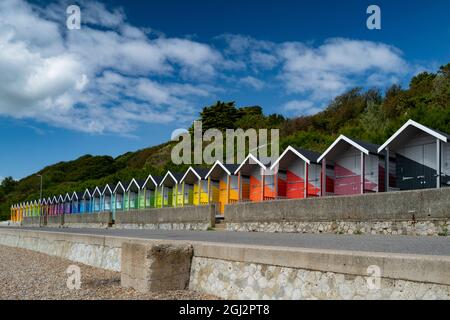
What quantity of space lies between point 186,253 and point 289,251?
2.70 metres

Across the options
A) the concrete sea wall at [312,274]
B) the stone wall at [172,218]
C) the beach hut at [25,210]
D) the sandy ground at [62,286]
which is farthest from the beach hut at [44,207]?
the concrete sea wall at [312,274]

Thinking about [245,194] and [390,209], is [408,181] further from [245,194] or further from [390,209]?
[245,194]

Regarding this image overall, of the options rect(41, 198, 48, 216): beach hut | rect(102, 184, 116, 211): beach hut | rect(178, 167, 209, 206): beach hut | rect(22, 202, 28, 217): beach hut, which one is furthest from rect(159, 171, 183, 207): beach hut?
rect(22, 202, 28, 217): beach hut

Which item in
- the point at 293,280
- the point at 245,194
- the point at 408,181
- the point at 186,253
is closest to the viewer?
the point at 293,280

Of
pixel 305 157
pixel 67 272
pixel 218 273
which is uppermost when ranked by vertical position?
pixel 305 157

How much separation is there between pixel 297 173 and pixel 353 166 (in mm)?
3998

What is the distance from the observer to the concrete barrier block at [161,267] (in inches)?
322

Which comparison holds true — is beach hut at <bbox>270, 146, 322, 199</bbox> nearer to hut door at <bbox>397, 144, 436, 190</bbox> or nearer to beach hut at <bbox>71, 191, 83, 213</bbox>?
hut door at <bbox>397, 144, 436, 190</bbox>

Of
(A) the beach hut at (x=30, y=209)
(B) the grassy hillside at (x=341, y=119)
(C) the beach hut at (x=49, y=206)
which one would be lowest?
(A) the beach hut at (x=30, y=209)

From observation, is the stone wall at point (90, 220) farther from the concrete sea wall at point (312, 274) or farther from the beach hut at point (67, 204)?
the concrete sea wall at point (312, 274)

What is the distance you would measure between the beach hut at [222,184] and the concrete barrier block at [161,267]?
69.3ft

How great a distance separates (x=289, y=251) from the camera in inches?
251

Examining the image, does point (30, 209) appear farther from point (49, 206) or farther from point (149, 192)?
point (149, 192)

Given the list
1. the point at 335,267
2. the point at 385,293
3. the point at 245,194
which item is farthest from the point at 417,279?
the point at 245,194
